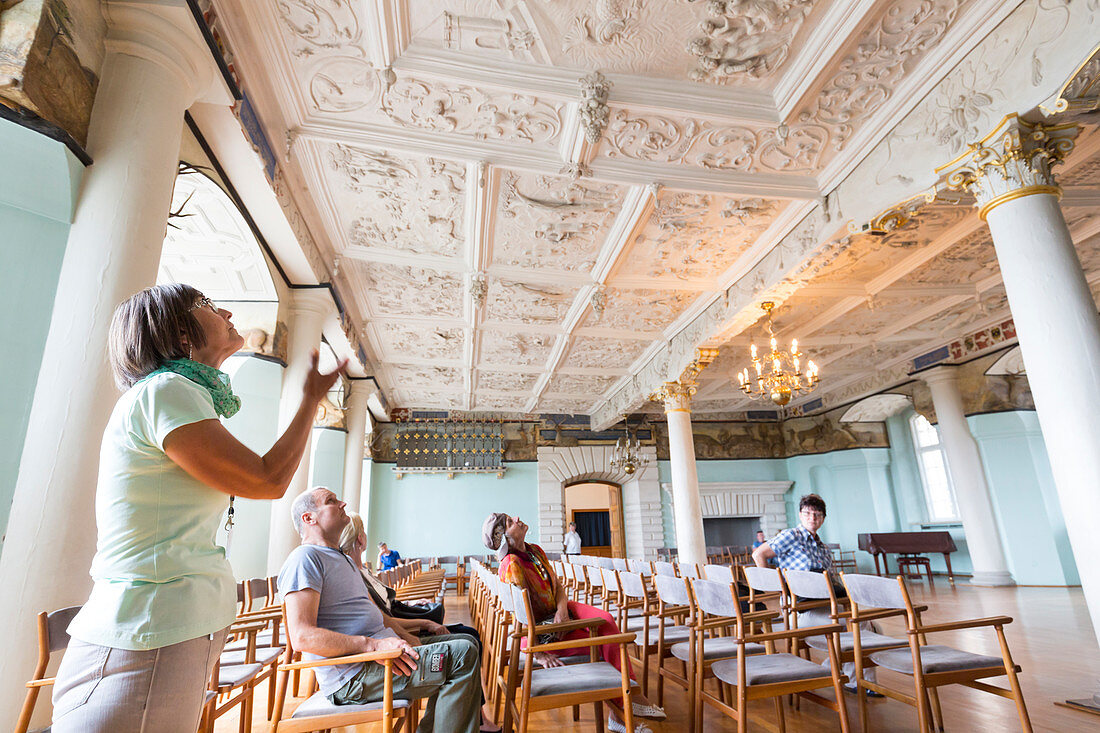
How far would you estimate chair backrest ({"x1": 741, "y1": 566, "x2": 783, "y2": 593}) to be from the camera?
3744 millimetres

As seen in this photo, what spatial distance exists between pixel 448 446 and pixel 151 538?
13869 millimetres

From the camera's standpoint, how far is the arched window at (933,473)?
13.2 metres

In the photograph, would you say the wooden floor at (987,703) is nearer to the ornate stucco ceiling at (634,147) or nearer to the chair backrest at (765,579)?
the chair backrest at (765,579)

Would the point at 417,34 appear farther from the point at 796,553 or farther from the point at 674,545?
the point at 674,545

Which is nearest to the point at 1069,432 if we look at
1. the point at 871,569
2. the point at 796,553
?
the point at 796,553

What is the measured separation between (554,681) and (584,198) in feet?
13.7

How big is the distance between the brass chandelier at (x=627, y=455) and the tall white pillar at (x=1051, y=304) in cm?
955

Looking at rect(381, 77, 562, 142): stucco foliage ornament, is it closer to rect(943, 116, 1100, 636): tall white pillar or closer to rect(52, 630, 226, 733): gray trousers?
rect(943, 116, 1100, 636): tall white pillar

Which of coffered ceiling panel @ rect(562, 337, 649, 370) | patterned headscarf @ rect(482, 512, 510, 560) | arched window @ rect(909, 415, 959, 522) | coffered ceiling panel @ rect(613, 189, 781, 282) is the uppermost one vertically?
coffered ceiling panel @ rect(613, 189, 781, 282)

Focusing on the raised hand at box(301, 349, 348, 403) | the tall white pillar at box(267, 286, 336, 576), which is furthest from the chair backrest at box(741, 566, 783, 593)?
the tall white pillar at box(267, 286, 336, 576)

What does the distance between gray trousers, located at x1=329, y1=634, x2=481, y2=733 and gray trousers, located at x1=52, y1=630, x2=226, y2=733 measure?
4.43ft

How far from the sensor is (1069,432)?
3.12m

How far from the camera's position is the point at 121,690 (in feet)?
3.35

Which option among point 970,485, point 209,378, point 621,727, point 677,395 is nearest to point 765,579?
point 621,727
